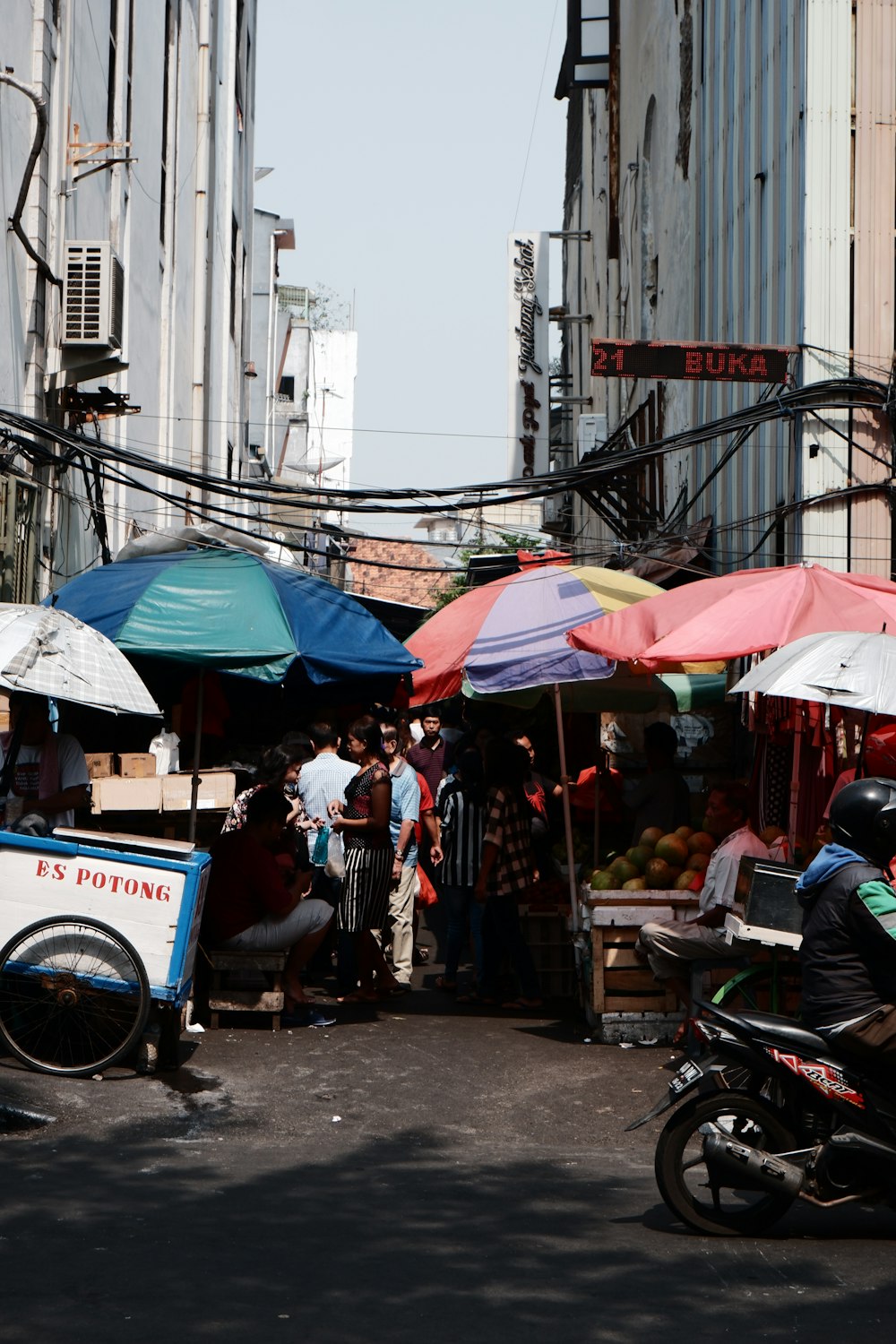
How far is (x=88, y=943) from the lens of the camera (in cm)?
832

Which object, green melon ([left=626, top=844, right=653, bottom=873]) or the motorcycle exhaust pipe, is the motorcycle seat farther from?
green melon ([left=626, top=844, right=653, bottom=873])

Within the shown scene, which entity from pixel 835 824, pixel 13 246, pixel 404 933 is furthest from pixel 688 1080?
pixel 13 246

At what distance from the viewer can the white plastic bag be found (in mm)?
13964

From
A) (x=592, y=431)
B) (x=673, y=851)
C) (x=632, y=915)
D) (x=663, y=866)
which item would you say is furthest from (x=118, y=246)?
(x=592, y=431)

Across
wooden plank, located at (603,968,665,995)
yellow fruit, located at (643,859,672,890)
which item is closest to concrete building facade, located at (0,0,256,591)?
yellow fruit, located at (643,859,672,890)

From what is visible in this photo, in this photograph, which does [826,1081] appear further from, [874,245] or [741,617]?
[874,245]

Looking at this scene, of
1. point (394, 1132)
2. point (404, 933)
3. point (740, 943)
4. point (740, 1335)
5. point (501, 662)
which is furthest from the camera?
point (404, 933)

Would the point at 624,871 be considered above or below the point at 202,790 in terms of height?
below

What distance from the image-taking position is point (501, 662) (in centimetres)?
1103

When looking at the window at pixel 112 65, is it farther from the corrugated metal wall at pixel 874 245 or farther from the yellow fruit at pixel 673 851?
the yellow fruit at pixel 673 851

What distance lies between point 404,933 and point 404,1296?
23.1 feet

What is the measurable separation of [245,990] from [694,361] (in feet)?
20.0

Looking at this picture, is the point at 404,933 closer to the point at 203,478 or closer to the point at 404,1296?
the point at 203,478

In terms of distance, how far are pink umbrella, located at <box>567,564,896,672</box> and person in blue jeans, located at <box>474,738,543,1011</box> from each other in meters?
1.61
